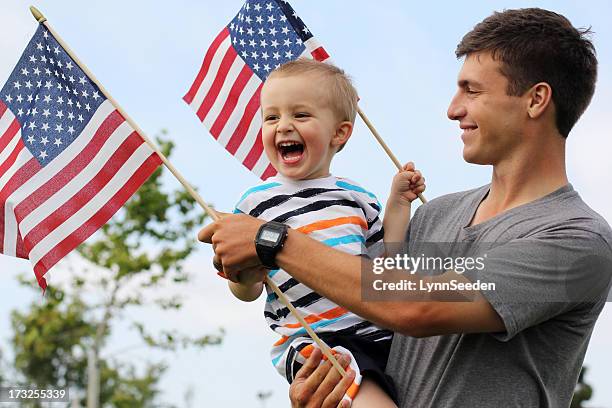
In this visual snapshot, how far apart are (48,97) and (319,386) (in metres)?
2.06

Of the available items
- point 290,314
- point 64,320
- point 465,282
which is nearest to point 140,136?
point 290,314

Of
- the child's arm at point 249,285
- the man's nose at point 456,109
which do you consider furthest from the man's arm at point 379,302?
the man's nose at point 456,109

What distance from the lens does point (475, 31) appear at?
13.9ft

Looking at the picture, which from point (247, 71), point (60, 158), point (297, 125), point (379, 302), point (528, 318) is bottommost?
point (528, 318)

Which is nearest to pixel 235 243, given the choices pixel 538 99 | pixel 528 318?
pixel 528 318

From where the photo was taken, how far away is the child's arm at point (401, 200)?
4.44m

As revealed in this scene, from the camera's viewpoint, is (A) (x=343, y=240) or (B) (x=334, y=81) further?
(B) (x=334, y=81)

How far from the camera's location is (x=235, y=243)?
366 centimetres

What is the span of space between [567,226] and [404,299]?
68 centimetres

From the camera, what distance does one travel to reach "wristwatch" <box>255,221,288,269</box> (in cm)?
A: 357

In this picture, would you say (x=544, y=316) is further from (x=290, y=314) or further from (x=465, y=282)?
(x=290, y=314)

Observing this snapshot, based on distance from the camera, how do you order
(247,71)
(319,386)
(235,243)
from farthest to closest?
(247,71), (319,386), (235,243)

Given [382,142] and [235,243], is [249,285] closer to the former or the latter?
[235,243]

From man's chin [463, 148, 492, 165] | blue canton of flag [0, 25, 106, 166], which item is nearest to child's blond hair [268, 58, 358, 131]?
man's chin [463, 148, 492, 165]
